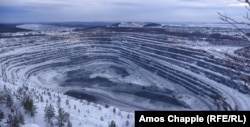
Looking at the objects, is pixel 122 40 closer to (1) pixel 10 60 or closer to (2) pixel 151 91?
(1) pixel 10 60

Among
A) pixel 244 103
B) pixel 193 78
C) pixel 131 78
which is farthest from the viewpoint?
pixel 131 78

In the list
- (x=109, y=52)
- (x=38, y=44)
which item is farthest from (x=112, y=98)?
(x=38, y=44)

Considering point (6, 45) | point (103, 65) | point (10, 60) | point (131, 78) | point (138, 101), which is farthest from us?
point (6, 45)

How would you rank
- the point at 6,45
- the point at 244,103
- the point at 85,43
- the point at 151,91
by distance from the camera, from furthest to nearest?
the point at 85,43 < the point at 6,45 < the point at 151,91 < the point at 244,103

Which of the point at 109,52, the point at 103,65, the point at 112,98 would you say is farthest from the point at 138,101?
the point at 109,52

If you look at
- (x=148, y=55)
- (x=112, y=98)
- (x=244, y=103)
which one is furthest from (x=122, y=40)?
(x=244, y=103)

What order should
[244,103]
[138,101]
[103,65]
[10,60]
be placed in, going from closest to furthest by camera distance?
[244,103] → [138,101] → [10,60] → [103,65]

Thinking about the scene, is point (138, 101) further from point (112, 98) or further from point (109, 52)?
point (109, 52)

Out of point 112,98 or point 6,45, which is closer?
point 112,98

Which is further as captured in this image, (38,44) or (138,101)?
(38,44)
